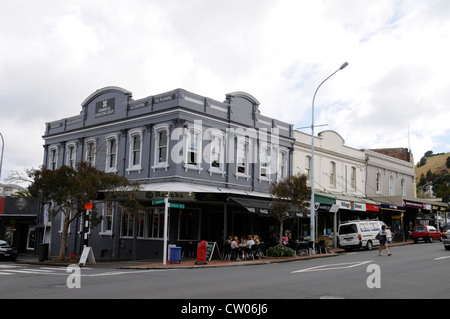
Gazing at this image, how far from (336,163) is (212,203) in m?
13.7

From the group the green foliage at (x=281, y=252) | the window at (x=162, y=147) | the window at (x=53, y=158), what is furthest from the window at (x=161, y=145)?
the window at (x=53, y=158)

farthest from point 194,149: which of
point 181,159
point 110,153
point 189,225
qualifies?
point 110,153

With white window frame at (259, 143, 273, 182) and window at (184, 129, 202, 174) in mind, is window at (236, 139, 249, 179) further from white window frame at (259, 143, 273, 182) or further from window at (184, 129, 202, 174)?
window at (184, 129, 202, 174)

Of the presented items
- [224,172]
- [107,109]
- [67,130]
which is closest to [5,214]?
[67,130]

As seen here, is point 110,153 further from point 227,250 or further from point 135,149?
point 227,250

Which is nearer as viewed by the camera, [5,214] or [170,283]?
[170,283]

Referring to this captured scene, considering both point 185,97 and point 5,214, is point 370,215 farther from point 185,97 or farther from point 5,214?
point 5,214

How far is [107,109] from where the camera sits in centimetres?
3020

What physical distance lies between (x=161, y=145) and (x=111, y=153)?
15.5ft

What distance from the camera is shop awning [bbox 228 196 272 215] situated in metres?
23.6

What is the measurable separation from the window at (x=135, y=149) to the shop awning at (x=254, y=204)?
23.6ft

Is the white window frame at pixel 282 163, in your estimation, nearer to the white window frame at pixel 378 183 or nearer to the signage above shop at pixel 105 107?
the signage above shop at pixel 105 107

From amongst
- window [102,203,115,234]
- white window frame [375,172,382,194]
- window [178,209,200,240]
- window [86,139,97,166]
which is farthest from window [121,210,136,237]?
white window frame [375,172,382,194]

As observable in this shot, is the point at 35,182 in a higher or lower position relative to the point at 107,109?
lower
